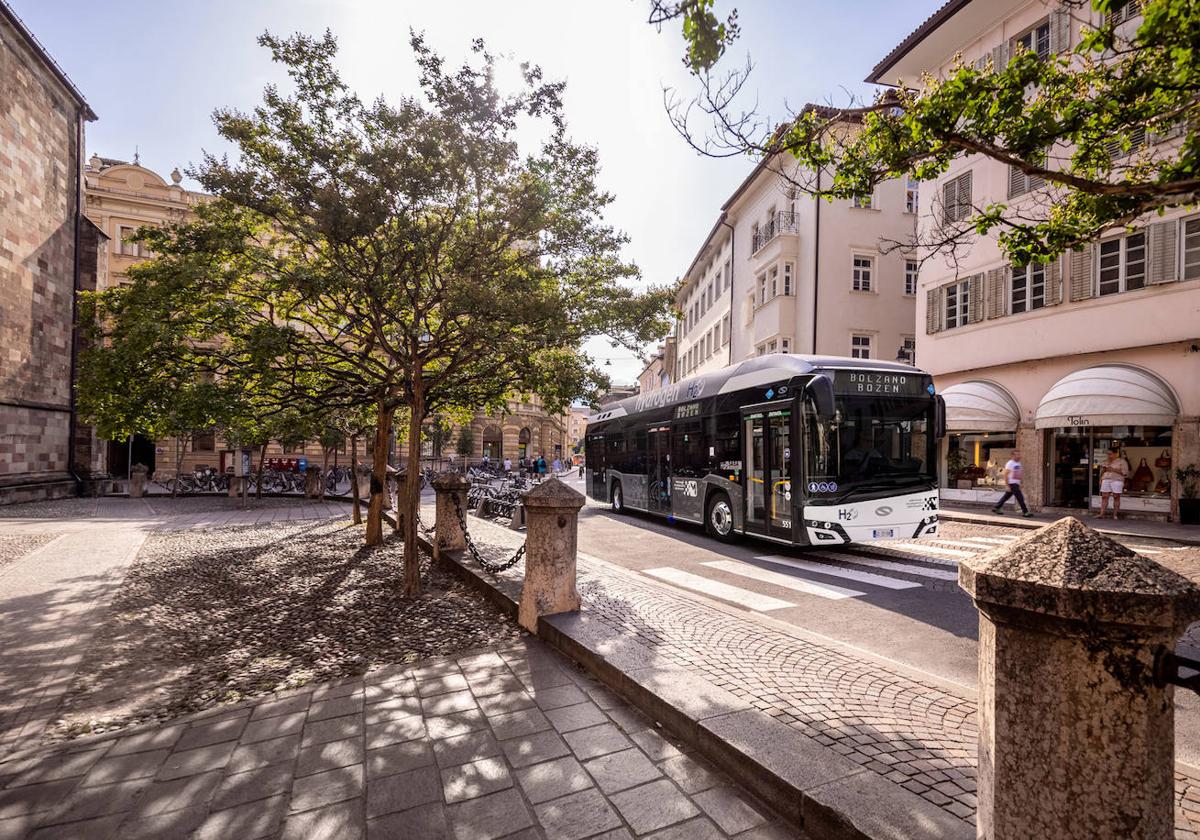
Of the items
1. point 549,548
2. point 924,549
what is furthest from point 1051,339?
point 549,548

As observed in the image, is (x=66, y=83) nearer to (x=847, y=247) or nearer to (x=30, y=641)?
(x=30, y=641)

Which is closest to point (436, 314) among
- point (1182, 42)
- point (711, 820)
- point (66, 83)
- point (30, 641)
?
point (30, 641)

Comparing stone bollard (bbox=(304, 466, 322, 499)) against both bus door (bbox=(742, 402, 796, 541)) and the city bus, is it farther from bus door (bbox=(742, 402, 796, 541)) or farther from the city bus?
bus door (bbox=(742, 402, 796, 541))

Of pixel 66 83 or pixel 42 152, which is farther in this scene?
pixel 66 83

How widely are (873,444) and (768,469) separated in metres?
1.63

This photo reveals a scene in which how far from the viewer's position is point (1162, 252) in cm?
1340

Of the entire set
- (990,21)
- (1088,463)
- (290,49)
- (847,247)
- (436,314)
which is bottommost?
(1088,463)

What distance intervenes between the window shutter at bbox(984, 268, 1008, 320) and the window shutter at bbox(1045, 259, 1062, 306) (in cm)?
119

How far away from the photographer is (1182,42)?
13.5ft

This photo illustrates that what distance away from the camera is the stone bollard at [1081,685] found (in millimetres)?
1467

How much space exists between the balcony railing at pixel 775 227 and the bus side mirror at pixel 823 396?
17.1 meters

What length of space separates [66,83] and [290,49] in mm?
24978

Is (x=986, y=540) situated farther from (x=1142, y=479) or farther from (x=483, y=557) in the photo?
(x=483, y=557)

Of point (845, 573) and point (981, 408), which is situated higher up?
point (981, 408)
